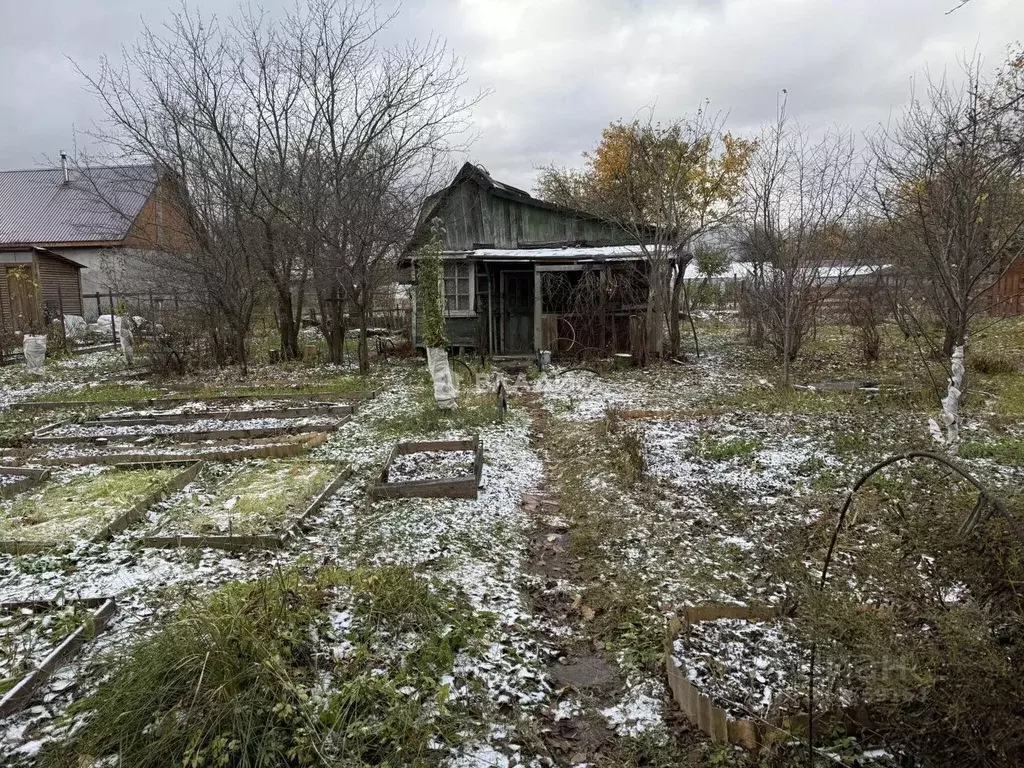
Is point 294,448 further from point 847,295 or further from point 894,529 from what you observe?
point 847,295

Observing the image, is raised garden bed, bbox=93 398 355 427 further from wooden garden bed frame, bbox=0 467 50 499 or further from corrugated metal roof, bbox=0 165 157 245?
corrugated metal roof, bbox=0 165 157 245

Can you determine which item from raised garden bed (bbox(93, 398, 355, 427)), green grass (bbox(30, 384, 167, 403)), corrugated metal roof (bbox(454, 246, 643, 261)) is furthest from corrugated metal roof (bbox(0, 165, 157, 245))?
raised garden bed (bbox(93, 398, 355, 427))

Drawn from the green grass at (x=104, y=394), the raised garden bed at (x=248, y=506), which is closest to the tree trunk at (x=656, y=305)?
the raised garden bed at (x=248, y=506)

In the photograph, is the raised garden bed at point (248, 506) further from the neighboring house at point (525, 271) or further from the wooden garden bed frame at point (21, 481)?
the neighboring house at point (525, 271)

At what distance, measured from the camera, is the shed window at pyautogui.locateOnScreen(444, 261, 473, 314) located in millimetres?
16062

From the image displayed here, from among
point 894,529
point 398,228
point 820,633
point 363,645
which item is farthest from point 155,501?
point 398,228

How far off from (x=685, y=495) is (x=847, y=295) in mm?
11378

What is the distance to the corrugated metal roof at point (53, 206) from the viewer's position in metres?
27.4

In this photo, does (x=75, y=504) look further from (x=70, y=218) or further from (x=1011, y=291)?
(x=70, y=218)

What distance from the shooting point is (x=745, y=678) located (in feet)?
10.2

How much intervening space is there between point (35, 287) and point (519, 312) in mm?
14970

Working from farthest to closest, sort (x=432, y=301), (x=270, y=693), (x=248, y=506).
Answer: (x=432, y=301), (x=248, y=506), (x=270, y=693)

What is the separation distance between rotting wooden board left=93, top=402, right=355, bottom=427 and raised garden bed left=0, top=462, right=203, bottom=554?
2.53 meters

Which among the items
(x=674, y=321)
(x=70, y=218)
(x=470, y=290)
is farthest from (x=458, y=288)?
(x=70, y=218)
